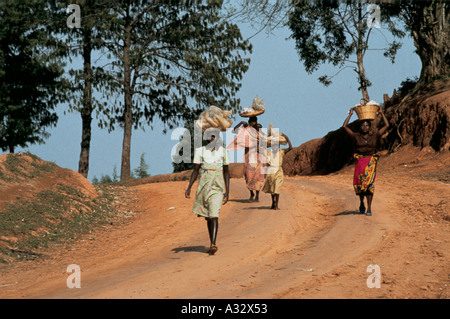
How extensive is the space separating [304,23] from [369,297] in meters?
30.4

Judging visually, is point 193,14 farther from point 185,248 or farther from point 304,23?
point 185,248

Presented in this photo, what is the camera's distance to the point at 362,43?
112 feet

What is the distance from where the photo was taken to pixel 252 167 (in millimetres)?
15281

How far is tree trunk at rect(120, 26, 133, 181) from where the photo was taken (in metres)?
30.6

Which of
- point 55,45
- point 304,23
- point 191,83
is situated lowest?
point 191,83

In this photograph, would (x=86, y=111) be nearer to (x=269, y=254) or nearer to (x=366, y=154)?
(x=366, y=154)

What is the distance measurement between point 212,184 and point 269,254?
1587mm

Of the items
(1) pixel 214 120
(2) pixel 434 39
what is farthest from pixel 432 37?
(1) pixel 214 120

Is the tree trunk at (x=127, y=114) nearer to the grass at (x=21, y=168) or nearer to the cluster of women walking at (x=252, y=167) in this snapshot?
the grass at (x=21, y=168)

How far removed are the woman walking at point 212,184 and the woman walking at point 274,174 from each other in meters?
4.54

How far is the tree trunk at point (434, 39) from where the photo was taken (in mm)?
29031

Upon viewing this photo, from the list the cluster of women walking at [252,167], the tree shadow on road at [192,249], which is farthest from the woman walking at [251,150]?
the tree shadow on road at [192,249]
